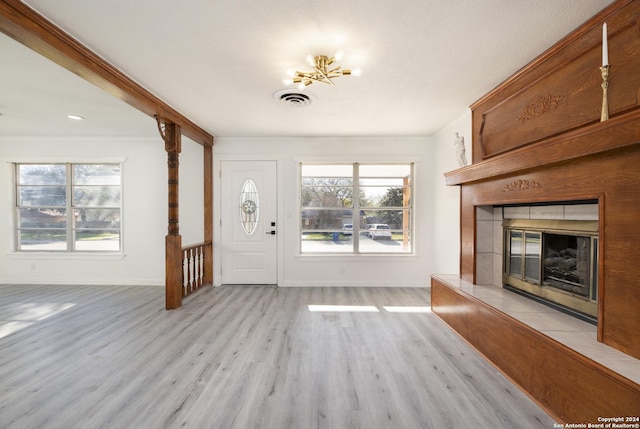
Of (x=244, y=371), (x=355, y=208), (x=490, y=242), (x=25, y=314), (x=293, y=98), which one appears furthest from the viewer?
(x=355, y=208)

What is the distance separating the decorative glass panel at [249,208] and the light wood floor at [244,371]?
4.94 ft

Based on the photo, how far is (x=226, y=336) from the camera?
9.03 feet

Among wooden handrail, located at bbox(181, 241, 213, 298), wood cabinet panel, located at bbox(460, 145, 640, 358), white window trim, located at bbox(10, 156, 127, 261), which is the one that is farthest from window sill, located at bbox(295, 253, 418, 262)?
white window trim, located at bbox(10, 156, 127, 261)

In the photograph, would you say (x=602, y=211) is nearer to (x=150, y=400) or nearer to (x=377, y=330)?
(x=377, y=330)

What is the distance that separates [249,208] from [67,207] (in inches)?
130

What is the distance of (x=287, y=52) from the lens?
2.17m

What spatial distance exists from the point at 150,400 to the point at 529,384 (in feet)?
8.34

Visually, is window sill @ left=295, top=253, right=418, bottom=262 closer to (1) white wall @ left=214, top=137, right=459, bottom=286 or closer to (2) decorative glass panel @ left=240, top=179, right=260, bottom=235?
(1) white wall @ left=214, top=137, right=459, bottom=286

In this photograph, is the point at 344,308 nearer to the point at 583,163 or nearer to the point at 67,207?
the point at 583,163

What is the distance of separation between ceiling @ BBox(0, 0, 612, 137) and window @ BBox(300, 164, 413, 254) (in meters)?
1.24

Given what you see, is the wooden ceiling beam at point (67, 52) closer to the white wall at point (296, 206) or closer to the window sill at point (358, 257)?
the white wall at point (296, 206)

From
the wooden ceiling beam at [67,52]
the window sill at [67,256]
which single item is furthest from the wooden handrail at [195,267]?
the wooden ceiling beam at [67,52]

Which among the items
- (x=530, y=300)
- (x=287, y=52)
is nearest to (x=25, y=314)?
(x=287, y=52)

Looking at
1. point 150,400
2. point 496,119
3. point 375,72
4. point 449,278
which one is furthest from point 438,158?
point 150,400
